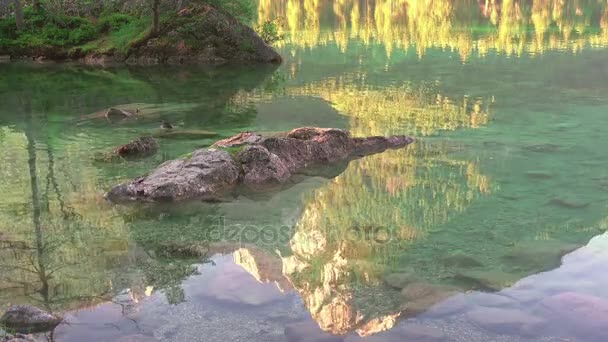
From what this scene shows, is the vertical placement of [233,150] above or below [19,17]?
below

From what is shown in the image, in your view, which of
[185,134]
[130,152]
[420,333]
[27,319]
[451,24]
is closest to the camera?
[27,319]

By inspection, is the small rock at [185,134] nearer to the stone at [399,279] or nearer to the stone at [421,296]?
the stone at [399,279]

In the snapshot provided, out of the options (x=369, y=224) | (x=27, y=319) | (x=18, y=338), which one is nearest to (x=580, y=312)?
(x=369, y=224)

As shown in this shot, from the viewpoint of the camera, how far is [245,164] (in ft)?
44.8

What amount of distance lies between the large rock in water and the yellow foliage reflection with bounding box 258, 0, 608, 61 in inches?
874

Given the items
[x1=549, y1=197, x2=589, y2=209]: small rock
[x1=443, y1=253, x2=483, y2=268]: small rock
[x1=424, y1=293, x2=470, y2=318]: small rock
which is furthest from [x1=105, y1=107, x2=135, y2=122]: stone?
[x1=424, y1=293, x2=470, y2=318]: small rock

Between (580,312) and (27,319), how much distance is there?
674 centimetres

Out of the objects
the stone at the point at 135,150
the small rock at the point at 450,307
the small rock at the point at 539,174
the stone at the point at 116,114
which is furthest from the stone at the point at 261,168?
the stone at the point at 116,114

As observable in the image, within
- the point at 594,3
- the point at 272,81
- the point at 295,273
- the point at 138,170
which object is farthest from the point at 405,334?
the point at 594,3

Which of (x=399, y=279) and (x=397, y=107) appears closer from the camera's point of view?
(x=399, y=279)

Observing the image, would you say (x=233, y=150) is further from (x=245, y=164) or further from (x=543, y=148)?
(x=543, y=148)

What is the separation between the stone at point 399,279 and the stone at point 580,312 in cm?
179

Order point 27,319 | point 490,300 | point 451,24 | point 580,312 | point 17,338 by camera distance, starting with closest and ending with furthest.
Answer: point 17,338, point 27,319, point 580,312, point 490,300, point 451,24

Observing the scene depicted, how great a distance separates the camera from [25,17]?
39938 mm
